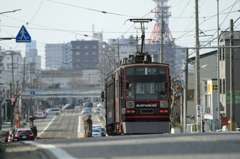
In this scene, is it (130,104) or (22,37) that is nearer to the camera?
(130,104)

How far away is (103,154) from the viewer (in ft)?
47.9

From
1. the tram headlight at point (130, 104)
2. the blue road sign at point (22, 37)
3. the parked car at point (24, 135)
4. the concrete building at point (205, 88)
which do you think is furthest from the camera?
the concrete building at point (205, 88)

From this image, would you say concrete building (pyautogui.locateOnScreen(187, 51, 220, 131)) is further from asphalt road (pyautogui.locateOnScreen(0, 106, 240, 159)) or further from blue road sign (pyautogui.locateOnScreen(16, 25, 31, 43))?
asphalt road (pyautogui.locateOnScreen(0, 106, 240, 159))

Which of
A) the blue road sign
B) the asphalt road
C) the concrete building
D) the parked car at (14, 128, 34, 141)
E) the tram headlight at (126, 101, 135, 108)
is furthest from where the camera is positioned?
the concrete building

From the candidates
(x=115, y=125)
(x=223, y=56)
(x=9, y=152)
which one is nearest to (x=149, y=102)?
(x=115, y=125)

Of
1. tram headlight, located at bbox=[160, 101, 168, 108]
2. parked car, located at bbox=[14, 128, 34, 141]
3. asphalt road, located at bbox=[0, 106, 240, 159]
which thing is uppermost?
tram headlight, located at bbox=[160, 101, 168, 108]

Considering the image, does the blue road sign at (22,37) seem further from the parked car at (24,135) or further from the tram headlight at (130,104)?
the parked car at (24,135)

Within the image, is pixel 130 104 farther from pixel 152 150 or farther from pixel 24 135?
pixel 24 135

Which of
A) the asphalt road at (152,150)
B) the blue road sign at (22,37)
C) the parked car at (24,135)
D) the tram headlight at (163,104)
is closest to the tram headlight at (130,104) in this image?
the tram headlight at (163,104)

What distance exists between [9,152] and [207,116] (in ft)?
200

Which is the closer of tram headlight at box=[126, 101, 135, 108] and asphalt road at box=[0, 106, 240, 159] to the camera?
asphalt road at box=[0, 106, 240, 159]

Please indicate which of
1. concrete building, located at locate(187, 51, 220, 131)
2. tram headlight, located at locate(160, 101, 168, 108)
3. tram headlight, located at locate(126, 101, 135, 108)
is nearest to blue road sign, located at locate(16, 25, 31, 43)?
tram headlight, located at locate(126, 101, 135, 108)

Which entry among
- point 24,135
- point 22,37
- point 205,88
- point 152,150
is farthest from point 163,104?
point 205,88

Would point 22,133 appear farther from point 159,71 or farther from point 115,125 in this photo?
point 159,71
